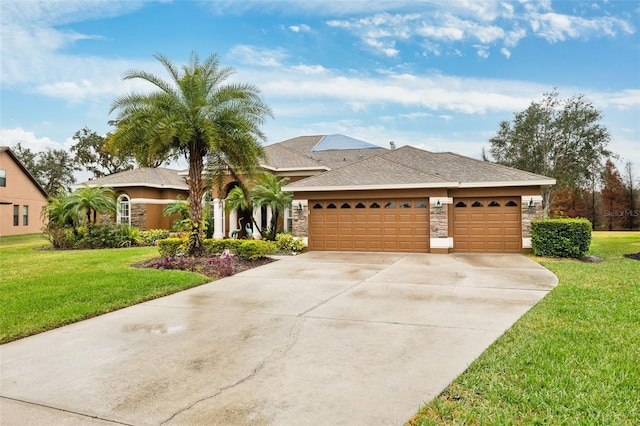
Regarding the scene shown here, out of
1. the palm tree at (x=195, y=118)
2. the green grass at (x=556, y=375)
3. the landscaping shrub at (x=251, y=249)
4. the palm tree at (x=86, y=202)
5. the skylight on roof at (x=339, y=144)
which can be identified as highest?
the skylight on roof at (x=339, y=144)

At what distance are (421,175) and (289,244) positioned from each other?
19.8ft

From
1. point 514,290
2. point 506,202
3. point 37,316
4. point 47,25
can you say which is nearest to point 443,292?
point 514,290

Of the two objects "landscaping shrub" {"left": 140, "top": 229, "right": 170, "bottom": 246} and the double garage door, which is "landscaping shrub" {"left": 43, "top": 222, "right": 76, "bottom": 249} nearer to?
"landscaping shrub" {"left": 140, "top": 229, "right": 170, "bottom": 246}

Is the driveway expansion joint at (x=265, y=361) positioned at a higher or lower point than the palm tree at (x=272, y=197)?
lower

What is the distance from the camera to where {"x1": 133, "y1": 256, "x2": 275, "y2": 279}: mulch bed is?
35.6 ft

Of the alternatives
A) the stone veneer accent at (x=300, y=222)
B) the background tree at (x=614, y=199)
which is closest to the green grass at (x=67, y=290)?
the stone veneer accent at (x=300, y=222)

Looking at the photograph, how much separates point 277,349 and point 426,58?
17.7 m

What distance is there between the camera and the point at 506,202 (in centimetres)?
1548

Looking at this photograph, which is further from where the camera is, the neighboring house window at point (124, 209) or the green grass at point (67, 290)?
the neighboring house window at point (124, 209)

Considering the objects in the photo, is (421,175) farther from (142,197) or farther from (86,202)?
(142,197)

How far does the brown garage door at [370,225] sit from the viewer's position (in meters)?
15.9

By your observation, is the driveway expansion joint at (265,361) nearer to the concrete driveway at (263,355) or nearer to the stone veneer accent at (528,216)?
the concrete driveway at (263,355)

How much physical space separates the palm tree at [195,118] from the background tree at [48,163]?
39393mm

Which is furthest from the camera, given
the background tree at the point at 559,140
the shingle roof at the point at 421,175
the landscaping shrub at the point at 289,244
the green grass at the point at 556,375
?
the background tree at the point at 559,140
